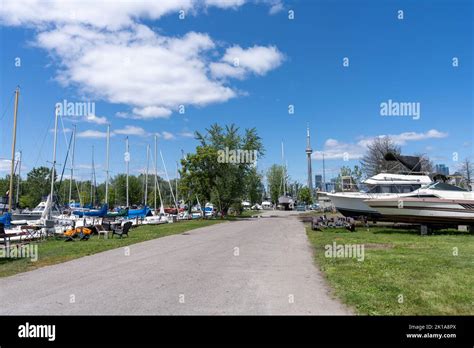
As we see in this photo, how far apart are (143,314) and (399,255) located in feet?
31.0

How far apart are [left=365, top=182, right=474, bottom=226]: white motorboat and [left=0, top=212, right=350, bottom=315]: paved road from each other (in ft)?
36.6

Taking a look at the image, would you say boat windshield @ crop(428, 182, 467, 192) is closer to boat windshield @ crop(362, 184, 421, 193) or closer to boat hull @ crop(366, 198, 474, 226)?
boat hull @ crop(366, 198, 474, 226)

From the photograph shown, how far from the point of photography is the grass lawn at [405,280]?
22.5 ft

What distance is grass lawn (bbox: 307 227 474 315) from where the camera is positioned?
6.86m

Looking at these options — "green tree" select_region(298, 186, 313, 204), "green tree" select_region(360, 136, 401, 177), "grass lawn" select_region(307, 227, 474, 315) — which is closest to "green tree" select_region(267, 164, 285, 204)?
"green tree" select_region(298, 186, 313, 204)

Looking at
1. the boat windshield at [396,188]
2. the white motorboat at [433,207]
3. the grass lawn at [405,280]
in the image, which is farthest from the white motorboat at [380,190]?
the grass lawn at [405,280]

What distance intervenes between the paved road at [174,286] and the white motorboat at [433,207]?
11.2 metres

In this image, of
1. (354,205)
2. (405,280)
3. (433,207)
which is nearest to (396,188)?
(354,205)

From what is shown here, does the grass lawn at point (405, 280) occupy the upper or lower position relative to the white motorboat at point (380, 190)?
lower

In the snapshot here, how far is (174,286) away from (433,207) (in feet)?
58.6

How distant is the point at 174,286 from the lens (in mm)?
8758

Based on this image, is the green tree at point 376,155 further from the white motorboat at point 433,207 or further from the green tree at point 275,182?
the green tree at point 275,182
